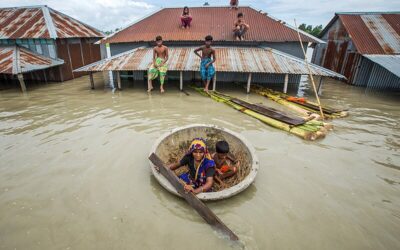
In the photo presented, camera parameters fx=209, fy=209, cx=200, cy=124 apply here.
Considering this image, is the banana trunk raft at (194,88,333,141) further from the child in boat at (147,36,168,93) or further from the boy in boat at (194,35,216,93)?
the child in boat at (147,36,168,93)

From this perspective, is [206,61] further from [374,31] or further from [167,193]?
[374,31]

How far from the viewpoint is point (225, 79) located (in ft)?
42.4

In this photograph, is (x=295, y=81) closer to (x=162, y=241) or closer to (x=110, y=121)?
(x=110, y=121)

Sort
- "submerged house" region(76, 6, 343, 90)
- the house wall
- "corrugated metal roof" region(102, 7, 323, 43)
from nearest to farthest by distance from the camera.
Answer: "submerged house" region(76, 6, 343, 90) → "corrugated metal roof" region(102, 7, 323, 43) → the house wall

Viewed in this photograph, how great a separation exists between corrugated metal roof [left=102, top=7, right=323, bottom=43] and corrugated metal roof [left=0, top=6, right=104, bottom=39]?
10.7 feet

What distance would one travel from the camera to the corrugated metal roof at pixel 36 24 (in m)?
12.8

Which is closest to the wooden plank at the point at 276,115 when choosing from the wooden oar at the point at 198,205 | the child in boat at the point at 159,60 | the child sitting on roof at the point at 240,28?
the child in boat at the point at 159,60

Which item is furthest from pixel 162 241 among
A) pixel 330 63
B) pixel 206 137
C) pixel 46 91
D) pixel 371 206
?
pixel 330 63

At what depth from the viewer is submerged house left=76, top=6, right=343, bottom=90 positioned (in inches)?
405

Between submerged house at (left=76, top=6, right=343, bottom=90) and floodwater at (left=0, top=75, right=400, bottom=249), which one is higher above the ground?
submerged house at (left=76, top=6, right=343, bottom=90)

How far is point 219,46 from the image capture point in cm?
1257

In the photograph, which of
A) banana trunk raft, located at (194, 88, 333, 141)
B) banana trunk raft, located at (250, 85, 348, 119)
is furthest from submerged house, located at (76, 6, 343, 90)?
banana trunk raft, located at (194, 88, 333, 141)

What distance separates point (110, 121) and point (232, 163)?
4.84m

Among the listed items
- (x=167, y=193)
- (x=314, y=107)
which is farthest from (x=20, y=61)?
(x=314, y=107)
